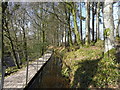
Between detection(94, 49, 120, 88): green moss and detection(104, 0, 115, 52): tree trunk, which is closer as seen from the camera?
detection(94, 49, 120, 88): green moss

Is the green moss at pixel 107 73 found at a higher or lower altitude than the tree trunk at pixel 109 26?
lower

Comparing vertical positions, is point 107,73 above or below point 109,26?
below

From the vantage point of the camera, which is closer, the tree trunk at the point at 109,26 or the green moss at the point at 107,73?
the green moss at the point at 107,73

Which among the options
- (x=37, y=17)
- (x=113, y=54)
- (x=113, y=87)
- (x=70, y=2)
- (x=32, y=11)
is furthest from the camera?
(x=37, y=17)

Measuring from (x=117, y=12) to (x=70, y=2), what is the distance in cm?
483

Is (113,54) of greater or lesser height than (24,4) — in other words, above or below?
below

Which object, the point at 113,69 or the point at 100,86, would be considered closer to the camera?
the point at 100,86

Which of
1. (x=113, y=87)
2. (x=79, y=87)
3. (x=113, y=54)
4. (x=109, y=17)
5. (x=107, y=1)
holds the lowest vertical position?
(x=79, y=87)

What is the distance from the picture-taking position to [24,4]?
13.9 m

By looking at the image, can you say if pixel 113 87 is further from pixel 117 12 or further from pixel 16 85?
pixel 117 12

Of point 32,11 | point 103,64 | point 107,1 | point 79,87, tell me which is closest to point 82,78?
point 79,87

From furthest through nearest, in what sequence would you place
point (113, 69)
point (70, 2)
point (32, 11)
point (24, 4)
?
point (32, 11) → point (24, 4) → point (70, 2) → point (113, 69)

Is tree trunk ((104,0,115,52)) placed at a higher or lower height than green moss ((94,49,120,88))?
higher

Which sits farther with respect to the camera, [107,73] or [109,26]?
[109,26]
